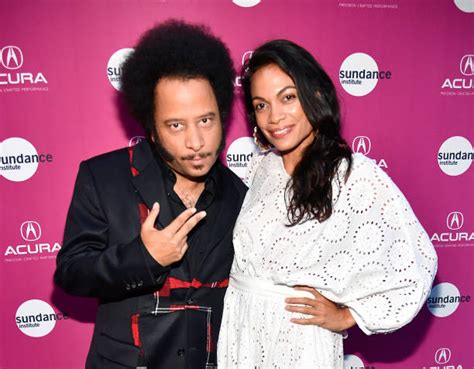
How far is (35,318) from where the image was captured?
2316 mm

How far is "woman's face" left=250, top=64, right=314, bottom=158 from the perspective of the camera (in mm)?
1532

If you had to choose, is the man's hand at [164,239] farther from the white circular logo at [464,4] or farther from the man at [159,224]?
the white circular logo at [464,4]

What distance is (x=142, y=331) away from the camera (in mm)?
1536

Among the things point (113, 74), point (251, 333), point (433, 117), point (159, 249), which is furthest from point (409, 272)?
point (113, 74)

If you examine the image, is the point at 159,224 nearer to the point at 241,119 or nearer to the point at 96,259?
the point at 96,259

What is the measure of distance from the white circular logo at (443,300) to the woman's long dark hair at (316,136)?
4.77ft

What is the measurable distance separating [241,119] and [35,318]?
55.8 inches

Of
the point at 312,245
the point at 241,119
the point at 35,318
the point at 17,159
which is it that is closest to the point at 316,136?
the point at 312,245

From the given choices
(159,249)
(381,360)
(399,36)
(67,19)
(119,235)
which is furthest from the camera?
(381,360)

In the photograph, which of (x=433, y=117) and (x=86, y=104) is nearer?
(x=86, y=104)

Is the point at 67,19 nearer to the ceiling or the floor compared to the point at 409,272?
nearer to the ceiling

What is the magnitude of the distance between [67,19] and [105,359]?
1486mm

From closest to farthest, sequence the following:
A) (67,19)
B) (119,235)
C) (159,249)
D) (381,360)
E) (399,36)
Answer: (159,249), (119,235), (67,19), (399,36), (381,360)

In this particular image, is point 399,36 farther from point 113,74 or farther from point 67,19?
point 67,19
